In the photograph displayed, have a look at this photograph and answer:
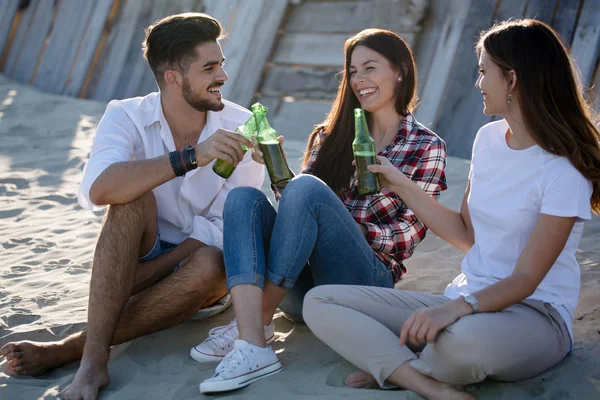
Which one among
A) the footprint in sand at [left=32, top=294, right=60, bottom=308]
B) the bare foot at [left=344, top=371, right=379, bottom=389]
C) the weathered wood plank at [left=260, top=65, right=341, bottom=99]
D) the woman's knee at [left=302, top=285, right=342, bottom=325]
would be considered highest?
the weathered wood plank at [left=260, top=65, right=341, bottom=99]

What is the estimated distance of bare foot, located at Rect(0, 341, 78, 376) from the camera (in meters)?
3.01

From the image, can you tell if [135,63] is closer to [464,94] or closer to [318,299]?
Answer: [464,94]

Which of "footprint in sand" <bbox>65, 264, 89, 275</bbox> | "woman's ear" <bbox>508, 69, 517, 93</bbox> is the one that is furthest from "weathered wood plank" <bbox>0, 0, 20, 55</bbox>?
"woman's ear" <bbox>508, 69, 517, 93</bbox>

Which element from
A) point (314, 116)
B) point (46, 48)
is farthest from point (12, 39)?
point (314, 116)

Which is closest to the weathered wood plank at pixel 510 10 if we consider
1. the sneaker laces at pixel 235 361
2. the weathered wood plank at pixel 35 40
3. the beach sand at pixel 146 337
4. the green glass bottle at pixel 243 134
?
the beach sand at pixel 146 337

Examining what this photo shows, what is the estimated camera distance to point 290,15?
284 inches

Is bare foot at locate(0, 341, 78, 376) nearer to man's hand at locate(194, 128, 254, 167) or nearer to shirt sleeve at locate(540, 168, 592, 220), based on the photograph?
man's hand at locate(194, 128, 254, 167)

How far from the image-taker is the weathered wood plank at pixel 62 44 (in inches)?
336

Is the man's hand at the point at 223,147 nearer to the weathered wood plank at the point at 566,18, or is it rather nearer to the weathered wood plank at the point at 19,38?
the weathered wood plank at the point at 566,18

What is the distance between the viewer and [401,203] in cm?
317

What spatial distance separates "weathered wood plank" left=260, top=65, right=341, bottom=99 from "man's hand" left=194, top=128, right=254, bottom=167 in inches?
144

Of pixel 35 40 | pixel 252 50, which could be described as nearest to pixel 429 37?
pixel 252 50

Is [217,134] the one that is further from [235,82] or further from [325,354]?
[235,82]

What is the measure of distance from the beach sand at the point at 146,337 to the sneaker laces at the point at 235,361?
0.29 ft
